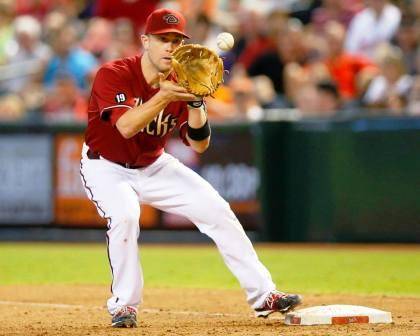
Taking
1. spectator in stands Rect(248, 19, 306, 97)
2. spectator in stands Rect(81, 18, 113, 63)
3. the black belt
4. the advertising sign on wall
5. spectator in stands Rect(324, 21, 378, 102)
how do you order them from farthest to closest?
spectator in stands Rect(81, 18, 113, 63), spectator in stands Rect(248, 19, 306, 97), the advertising sign on wall, spectator in stands Rect(324, 21, 378, 102), the black belt

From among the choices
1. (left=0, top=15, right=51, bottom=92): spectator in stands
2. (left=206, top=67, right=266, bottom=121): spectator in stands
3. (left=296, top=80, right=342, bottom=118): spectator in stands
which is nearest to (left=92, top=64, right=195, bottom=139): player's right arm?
(left=296, top=80, right=342, bottom=118): spectator in stands

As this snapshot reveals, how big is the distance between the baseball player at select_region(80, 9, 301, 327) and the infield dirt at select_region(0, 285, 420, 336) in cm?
28

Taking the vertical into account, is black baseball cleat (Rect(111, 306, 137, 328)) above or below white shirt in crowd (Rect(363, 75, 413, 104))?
below

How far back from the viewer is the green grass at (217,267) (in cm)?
934

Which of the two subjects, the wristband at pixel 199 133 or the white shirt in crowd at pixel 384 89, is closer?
the wristband at pixel 199 133

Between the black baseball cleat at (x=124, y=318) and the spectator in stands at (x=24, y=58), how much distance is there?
1016cm

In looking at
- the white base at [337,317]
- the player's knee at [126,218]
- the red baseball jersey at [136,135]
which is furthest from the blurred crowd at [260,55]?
the player's knee at [126,218]

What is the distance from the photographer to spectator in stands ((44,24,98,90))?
15453 millimetres

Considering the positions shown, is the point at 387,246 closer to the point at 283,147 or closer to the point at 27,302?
the point at 283,147

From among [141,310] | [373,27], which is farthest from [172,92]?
[373,27]

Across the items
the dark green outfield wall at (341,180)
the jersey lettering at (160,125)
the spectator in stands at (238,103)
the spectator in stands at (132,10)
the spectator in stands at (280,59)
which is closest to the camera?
the jersey lettering at (160,125)

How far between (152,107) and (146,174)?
2.56ft

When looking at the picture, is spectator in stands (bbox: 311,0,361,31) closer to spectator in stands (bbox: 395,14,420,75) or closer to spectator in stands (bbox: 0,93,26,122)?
spectator in stands (bbox: 395,14,420,75)

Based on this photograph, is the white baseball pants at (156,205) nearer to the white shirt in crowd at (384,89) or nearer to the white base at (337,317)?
the white base at (337,317)
